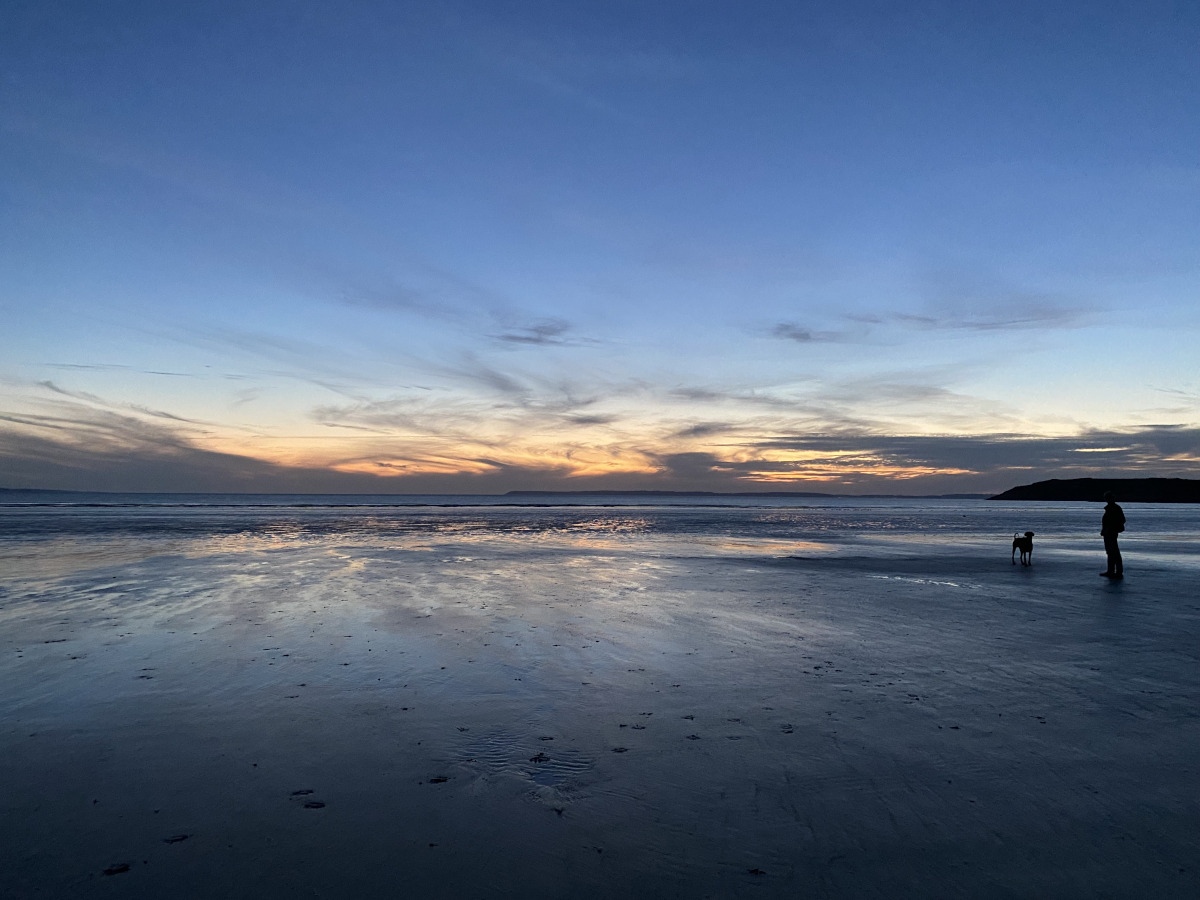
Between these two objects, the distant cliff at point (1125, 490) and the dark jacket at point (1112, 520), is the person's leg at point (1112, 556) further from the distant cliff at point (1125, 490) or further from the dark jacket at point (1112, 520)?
the distant cliff at point (1125, 490)

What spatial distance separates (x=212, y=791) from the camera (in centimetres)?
460

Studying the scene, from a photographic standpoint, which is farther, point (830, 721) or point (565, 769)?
point (830, 721)

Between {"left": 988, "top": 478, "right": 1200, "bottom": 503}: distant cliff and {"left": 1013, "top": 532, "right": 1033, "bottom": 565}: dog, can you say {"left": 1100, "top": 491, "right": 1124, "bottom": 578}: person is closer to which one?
{"left": 1013, "top": 532, "right": 1033, "bottom": 565}: dog

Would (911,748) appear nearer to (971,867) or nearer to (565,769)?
(971,867)

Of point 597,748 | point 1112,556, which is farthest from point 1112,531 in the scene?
point 597,748

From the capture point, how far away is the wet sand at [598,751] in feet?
12.1

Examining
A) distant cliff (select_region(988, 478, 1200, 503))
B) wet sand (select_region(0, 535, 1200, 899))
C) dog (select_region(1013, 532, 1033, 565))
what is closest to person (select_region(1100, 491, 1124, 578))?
dog (select_region(1013, 532, 1033, 565))

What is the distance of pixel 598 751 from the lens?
5285 millimetres

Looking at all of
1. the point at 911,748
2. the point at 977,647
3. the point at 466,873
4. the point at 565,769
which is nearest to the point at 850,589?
the point at 977,647

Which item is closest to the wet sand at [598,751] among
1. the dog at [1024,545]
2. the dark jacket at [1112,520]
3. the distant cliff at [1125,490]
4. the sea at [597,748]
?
the sea at [597,748]

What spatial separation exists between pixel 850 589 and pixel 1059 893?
1098cm

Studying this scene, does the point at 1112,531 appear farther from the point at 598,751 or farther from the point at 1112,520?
the point at 598,751

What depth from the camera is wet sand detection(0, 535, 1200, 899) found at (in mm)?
3684

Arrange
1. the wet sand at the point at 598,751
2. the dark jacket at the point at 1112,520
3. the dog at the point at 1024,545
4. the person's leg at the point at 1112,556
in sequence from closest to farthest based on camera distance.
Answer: the wet sand at the point at 598,751 → the dark jacket at the point at 1112,520 → the person's leg at the point at 1112,556 → the dog at the point at 1024,545
